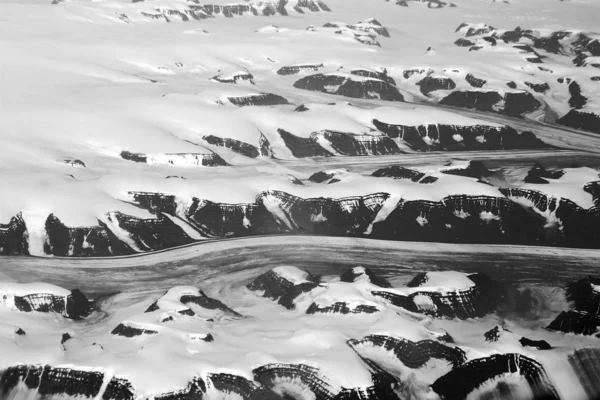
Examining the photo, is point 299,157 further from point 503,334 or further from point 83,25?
point 83,25

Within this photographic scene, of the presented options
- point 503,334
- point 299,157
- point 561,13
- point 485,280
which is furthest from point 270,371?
point 561,13

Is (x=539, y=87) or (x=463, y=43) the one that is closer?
(x=539, y=87)

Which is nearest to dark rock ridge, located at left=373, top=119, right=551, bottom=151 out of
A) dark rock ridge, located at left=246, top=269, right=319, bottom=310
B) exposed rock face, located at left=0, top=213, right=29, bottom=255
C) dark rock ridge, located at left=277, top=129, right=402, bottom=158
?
dark rock ridge, located at left=277, top=129, right=402, bottom=158


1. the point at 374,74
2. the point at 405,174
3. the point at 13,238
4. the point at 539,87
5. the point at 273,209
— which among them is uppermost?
the point at 405,174

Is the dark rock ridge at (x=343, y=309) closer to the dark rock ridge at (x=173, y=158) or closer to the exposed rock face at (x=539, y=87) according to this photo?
the dark rock ridge at (x=173, y=158)

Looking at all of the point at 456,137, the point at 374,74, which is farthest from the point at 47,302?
the point at 374,74

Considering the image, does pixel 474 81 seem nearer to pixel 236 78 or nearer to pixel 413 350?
pixel 236 78
